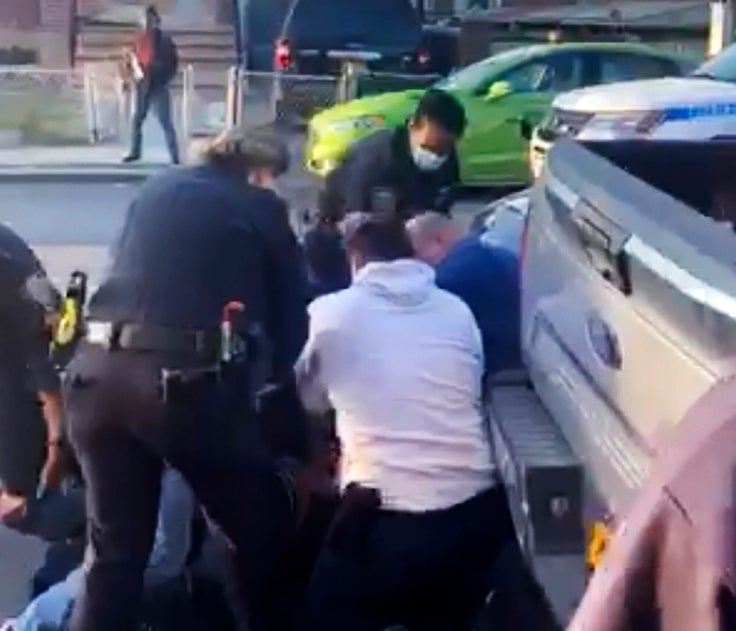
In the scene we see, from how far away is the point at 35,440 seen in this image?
5953 millimetres

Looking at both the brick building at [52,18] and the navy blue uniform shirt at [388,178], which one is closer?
the navy blue uniform shirt at [388,178]

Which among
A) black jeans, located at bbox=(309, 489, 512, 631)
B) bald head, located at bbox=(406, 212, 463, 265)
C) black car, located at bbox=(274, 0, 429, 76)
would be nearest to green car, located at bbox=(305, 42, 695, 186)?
black car, located at bbox=(274, 0, 429, 76)

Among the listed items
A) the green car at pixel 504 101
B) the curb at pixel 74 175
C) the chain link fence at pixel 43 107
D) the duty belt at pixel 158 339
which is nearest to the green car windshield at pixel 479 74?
the green car at pixel 504 101

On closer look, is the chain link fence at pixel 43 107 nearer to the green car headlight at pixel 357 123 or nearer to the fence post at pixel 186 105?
the fence post at pixel 186 105

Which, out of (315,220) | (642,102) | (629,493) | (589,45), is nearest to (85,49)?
(589,45)

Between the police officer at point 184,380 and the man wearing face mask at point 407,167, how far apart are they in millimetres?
763

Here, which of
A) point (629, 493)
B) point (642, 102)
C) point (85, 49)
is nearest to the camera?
point (629, 493)

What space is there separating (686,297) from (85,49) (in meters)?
33.5

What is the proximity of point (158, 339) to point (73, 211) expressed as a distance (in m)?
13.2

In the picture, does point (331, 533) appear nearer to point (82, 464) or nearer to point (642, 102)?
point (82, 464)

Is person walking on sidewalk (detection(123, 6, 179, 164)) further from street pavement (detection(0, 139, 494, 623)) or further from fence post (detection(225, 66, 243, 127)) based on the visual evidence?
fence post (detection(225, 66, 243, 127))

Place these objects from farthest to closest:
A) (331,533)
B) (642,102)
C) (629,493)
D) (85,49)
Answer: (85,49) < (642,102) < (331,533) < (629,493)

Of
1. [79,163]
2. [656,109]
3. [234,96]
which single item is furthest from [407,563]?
[234,96]

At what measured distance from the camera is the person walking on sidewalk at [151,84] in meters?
21.1
